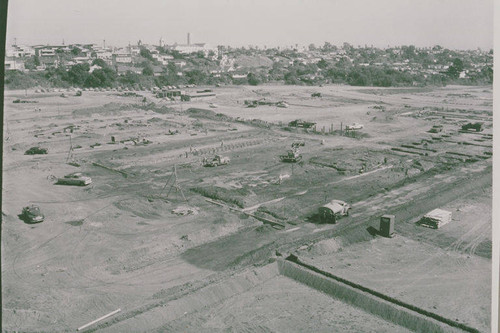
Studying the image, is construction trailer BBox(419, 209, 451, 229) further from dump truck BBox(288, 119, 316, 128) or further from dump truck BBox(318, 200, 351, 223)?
dump truck BBox(288, 119, 316, 128)

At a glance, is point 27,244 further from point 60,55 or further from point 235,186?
point 60,55

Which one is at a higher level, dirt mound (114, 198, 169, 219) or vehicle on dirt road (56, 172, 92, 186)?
vehicle on dirt road (56, 172, 92, 186)

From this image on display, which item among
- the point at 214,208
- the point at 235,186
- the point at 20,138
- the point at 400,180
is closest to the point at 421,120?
the point at 400,180

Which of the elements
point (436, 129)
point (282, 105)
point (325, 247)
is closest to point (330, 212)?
point (325, 247)

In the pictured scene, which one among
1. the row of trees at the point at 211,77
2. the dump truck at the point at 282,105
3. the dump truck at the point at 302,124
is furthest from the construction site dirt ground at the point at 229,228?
the row of trees at the point at 211,77

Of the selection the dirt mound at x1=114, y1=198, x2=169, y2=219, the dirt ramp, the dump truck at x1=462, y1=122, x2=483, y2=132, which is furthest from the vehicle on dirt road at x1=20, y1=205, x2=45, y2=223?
the dump truck at x1=462, y1=122, x2=483, y2=132

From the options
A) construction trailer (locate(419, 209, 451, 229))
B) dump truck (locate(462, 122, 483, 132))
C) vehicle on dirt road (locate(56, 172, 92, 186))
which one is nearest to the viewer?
construction trailer (locate(419, 209, 451, 229))

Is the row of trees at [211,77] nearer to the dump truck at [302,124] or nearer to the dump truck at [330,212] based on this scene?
the dump truck at [302,124]
